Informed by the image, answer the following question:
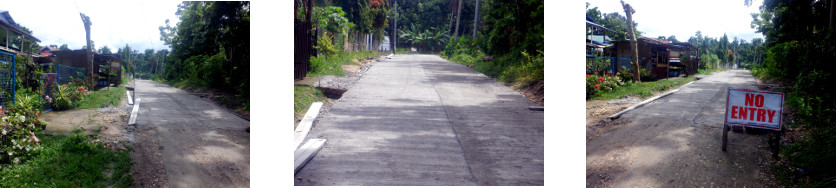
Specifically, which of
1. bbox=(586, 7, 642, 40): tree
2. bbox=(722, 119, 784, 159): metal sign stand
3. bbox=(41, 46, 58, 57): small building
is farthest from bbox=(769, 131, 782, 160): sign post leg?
bbox=(41, 46, 58, 57): small building

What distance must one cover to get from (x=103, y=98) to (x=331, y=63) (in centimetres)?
346

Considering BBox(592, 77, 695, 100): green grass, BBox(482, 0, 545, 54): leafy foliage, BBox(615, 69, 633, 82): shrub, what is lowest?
BBox(592, 77, 695, 100): green grass

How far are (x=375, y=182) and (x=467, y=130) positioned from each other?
1.61 meters

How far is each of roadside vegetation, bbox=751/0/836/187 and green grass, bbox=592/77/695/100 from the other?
85cm

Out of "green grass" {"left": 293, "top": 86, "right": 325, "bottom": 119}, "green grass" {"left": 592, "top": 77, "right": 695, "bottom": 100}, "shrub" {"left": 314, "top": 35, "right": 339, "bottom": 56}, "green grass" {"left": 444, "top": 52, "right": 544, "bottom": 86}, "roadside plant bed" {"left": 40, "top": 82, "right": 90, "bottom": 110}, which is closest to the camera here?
"roadside plant bed" {"left": 40, "top": 82, "right": 90, "bottom": 110}

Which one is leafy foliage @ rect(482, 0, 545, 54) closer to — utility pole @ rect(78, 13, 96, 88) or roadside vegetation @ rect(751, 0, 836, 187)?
roadside vegetation @ rect(751, 0, 836, 187)

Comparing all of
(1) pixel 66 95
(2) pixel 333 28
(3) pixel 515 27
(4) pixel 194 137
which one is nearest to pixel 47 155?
(1) pixel 66 95

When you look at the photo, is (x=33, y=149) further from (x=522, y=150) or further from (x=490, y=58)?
(x=490, y=58)

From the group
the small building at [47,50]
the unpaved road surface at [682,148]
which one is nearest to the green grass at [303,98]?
the small building at [47,50]

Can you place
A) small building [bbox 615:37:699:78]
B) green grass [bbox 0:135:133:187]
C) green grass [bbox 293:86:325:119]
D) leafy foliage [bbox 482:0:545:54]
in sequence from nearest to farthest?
green grass [bbox 0:135:133:187] → small building [bbox 615:37:699:78] → green grass [bbox 293:86:325:119] → leafy foliage [bbox 482:0:545:54]

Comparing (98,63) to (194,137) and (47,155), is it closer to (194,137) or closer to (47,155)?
(47,155)

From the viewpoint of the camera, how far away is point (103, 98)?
3.62 metres

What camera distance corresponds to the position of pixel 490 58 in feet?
43.2

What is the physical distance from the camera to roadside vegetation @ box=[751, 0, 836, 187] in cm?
302
